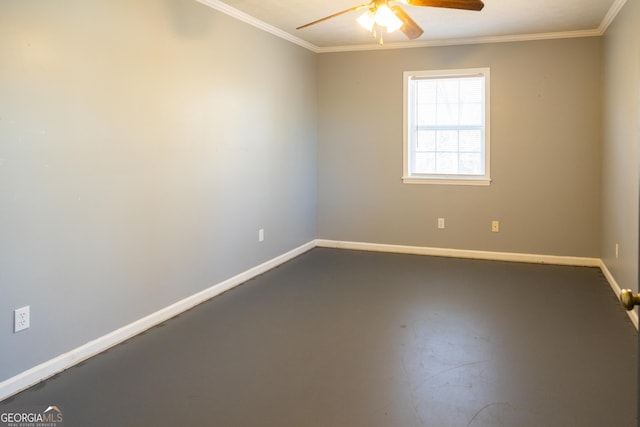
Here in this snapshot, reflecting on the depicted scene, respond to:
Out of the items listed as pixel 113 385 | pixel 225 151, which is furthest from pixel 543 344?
pixel 225 151

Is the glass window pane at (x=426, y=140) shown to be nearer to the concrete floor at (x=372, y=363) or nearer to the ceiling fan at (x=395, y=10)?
the concrete floor at (x=372, y=363)

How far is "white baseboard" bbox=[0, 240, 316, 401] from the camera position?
2.45m

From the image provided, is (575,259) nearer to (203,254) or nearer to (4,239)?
(203,254)

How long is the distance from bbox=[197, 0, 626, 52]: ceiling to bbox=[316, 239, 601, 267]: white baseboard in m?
2.26

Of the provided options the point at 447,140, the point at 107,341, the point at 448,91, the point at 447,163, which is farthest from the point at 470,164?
the point at 107,341

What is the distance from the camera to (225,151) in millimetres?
4152

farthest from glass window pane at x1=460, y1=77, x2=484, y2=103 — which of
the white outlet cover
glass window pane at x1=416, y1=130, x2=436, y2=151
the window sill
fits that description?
the white outlet cover

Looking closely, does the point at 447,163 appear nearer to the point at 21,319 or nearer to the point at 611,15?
the point at 611,15

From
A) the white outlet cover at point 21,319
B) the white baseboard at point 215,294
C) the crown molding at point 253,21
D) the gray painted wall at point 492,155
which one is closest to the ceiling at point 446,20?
the crown molding at point 253,21

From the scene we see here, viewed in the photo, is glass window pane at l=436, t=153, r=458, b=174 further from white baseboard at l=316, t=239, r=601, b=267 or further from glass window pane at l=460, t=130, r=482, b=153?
white baseboard at l=316, t=239, r=601, b=267

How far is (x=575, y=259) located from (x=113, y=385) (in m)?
4.55

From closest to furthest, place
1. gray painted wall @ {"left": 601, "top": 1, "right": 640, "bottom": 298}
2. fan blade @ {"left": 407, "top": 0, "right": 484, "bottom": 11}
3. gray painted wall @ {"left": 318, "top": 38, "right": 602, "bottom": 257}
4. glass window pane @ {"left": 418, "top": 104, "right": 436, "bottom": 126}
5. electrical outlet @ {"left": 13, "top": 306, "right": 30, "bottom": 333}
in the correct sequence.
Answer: electrical outlet @ {"left": 13, "top": 306, "right": 30, "bottom": 333} < fan blade @ {"left": 407, "top": 0, "right": 484, "bottom": 11} < gray painted wall @ {"left": 601, "top": 1, "right": 640, "bottom": 298} < gray painted wall @ {"left": 318, "top": 38, "right": 602, "bottom": 257} < glass window pane @ {"left": 418, "top": 104, "right": 436, "bottom": 126}

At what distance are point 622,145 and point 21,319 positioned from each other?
428 centimetres

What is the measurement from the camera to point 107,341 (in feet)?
9.78
